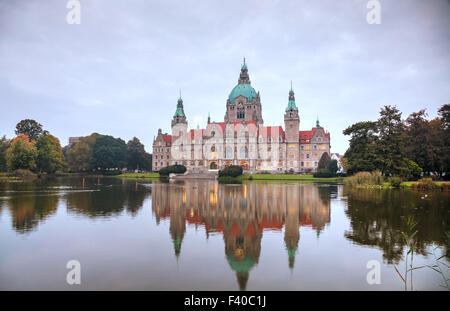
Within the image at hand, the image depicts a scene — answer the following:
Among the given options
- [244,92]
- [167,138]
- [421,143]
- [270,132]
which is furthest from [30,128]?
[421,143]

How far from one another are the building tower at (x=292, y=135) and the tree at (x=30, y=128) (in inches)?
2881

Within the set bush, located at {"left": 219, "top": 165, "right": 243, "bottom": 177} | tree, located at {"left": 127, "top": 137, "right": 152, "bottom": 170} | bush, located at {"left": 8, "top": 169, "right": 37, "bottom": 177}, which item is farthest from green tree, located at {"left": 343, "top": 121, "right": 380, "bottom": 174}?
tree, located at {"left": 127, "top": 137, "right": 152, "bottom": 170}

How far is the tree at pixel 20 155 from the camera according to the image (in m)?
61.0

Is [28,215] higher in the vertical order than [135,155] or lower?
lower

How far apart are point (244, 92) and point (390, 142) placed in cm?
6728

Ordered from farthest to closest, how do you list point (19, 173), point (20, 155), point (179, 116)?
point (179, 116) → point (20, 155) → point (19, 173)

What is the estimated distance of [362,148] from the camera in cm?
5200

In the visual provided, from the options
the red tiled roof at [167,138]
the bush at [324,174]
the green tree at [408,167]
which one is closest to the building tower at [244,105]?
the red tiled roof at [167,138]

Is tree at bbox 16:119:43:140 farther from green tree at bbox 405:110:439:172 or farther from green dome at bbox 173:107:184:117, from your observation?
green tree at bbox 405:110:439:172

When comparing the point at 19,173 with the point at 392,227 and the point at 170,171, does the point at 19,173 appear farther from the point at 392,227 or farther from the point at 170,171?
the point at 392,227

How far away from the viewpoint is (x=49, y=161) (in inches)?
2901

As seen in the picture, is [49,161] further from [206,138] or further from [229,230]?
[229,230]

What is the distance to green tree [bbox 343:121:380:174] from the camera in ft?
155
